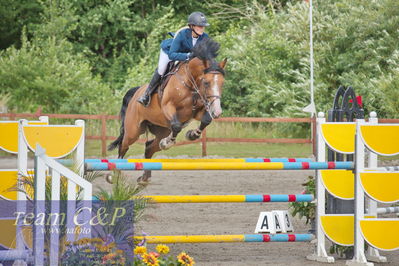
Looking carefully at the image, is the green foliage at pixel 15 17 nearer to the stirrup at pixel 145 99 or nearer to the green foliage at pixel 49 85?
the green foliage at pixel 49 85

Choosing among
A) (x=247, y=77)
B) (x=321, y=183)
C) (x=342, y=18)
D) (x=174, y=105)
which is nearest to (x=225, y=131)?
(x=247, y=77)

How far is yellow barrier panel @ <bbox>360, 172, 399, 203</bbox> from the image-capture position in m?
5.45

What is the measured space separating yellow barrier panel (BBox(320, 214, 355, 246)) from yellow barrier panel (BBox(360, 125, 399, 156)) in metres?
0.54

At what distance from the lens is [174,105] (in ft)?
24.7

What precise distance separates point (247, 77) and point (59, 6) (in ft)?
22.3

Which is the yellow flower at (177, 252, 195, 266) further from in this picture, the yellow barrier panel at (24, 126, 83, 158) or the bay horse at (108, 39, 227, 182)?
the bay horse at (108, 39, 227, 182)

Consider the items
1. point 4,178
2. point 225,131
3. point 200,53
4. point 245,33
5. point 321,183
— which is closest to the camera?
point 4,178

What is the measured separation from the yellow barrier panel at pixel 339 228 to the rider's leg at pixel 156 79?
9.01 ft

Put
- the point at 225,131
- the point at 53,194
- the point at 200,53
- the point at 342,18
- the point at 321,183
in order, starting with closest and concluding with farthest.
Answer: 1. the point at 53,194
2. the point at 321,183
3. the point at 200,53
4. the point at 225,131
5. the point at 342,18

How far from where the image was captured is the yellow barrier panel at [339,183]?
5.85 m

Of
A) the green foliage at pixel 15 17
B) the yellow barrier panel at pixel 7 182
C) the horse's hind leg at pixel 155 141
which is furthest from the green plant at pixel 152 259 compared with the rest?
the green foliage at pixel 15 17

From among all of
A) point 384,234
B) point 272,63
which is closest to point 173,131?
point 384,234

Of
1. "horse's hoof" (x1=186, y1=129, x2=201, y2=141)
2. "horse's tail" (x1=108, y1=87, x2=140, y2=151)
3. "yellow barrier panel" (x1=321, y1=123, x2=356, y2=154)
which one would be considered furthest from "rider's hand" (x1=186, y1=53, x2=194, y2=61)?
"yellow barrier panel" (x1=321, y1=123, x2=356, y2=154)

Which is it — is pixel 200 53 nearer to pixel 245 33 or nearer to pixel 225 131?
pixel 225 131
